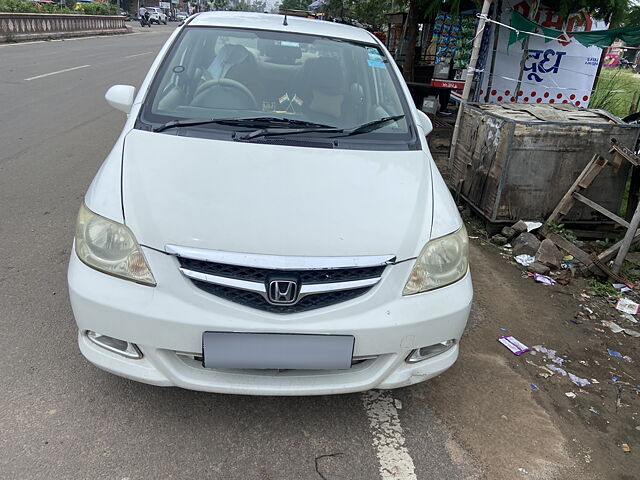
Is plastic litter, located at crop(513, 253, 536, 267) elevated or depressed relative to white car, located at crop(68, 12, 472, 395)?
depressed

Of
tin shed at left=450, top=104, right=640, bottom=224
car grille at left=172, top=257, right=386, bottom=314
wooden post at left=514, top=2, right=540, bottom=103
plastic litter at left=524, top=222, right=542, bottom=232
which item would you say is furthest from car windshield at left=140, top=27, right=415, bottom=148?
wooden post at left=514, top=2, right=540, bottom=103

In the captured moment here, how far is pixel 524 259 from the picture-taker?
15.4 feet

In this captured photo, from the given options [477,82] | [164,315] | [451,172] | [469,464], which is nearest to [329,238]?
[164,315]

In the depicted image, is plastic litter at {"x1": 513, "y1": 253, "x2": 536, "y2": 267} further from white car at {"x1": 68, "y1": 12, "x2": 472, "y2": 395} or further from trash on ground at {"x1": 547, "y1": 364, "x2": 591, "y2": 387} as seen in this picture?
white car at {"x1": 68, "y1": 12, "x2": 472, "y2": 395}

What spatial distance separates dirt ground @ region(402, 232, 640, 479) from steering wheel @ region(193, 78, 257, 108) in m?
2.06

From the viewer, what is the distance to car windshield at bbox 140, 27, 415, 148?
3045 mm

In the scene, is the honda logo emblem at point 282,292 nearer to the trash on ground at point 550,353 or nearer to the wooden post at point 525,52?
the trash on ground at point 550,353

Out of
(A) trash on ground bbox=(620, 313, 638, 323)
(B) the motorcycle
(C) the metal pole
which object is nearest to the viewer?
(A) trash on ground bbox=(620, 313, 638, 323)

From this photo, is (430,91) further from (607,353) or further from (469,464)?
(469,464)

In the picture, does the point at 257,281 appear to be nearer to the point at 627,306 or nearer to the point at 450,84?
the point at 627,306

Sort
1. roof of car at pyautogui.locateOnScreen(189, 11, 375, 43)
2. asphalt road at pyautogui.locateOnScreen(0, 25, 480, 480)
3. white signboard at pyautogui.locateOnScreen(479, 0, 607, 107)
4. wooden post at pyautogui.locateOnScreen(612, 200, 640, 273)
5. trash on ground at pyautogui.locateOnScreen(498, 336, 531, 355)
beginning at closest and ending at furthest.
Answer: asphalt road at pyautogui.locateOnScreen(0, 25, 480, 480)
trash on ground at pyautogui.locateOnScreen(498, 336, 531, 355)
roof of car at pyautogui.locateOnScreen(189, 11, 375, 43)
wooden post at pyautogui.locateOnScreen(612, 200, 640, 273)
white signboard at pyautogui.locateOnScreen(479, 0, 607, 107)

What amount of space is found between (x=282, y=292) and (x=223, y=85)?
5.71ft

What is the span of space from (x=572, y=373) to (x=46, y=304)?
3.31 meters

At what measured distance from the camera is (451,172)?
6.22m
